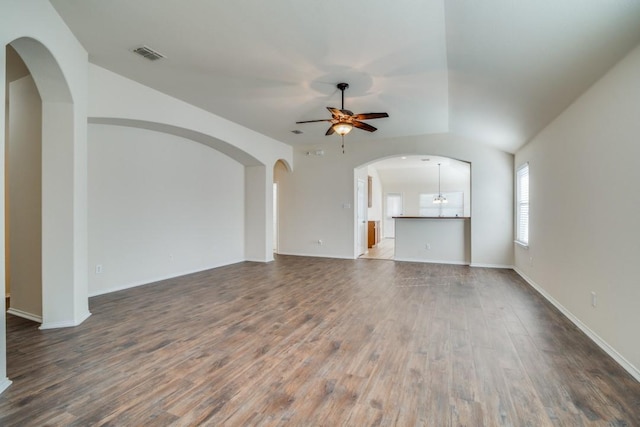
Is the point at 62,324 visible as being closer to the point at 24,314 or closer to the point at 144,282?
the point at 24,314

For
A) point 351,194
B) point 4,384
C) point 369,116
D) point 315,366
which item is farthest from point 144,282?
point 351,194

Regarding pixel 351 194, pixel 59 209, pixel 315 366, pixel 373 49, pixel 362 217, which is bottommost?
pixel 315 366

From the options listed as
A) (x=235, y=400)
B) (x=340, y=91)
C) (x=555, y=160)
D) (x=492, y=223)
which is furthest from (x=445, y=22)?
(x=492, y=223)

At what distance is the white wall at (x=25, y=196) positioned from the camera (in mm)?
3354

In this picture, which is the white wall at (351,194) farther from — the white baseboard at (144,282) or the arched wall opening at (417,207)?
the white baseboard at (144,282)

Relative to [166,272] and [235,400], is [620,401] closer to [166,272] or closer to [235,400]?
[235,400]

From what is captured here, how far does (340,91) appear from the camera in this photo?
4.29 m

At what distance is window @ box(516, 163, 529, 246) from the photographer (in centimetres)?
541

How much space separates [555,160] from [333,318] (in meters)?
3.36

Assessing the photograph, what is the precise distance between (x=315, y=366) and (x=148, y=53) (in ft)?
11.7

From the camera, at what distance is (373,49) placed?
318 cm

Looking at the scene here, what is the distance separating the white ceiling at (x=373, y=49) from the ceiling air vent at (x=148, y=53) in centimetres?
8

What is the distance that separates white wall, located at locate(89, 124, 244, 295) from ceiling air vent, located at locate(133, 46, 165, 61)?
160cm

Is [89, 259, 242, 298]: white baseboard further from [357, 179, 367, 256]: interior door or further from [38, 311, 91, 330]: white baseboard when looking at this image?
[357, 179, 367, 256]: interior door
